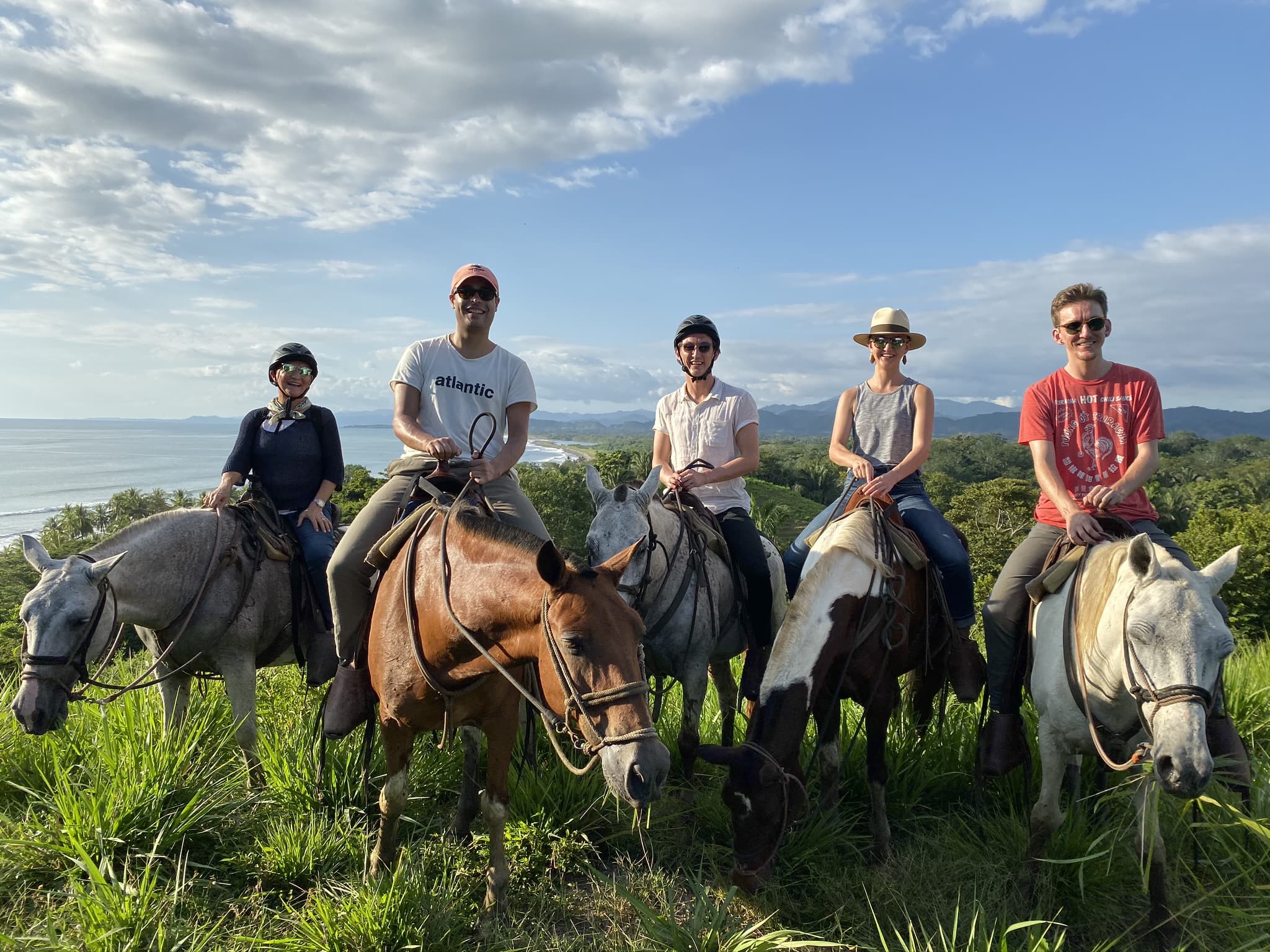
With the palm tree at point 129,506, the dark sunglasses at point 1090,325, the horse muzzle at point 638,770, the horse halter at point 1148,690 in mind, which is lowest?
the palm tree at point 129,506

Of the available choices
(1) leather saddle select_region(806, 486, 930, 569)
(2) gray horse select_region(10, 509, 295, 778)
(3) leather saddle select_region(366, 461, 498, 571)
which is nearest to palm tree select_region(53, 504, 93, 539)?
(2) gray horse select_region(10, 509, 295, 778)

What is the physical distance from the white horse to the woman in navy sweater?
15.4 feet

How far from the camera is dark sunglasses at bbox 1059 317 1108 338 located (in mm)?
4340

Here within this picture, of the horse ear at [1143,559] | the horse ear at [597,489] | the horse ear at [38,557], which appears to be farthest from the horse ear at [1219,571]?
the horse ear at [38,557]

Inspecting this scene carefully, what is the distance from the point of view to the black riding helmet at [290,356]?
5.57 meters

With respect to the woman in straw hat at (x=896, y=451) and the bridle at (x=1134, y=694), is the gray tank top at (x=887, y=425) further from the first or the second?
the bridle at (x=1134, y=694)

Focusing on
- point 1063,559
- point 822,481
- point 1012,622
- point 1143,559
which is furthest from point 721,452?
point 822,481

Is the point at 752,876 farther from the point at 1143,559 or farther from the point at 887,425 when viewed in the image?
the point at 887,425

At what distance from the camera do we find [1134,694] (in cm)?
317

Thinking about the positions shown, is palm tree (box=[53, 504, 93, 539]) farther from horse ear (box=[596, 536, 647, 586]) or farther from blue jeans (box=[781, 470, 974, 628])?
horse ear (box=[596, 536, 647, 586])

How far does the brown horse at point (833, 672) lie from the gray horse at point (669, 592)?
2.16ft

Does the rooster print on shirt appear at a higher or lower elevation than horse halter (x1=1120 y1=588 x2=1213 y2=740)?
higher

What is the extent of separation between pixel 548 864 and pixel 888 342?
3.98 meters

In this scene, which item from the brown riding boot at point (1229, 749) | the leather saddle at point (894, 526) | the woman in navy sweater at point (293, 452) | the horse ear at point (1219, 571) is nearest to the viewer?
the horse ear at point (1219, 571)
